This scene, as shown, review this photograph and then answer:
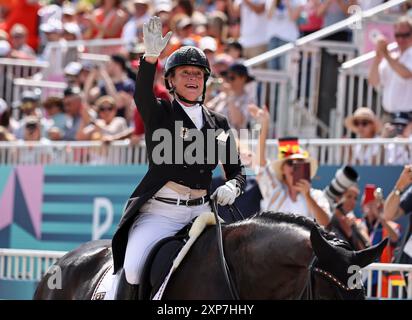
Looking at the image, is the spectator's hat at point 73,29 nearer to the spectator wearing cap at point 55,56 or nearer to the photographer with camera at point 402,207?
the spectator wearing cap at point 55,56

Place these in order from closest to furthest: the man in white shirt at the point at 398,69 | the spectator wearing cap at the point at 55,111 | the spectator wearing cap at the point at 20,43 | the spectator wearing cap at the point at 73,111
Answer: the man in white shirt at the point at 398,69, the spectator wearing cap at the point at 73,111, the spectator wearing cap at the point at 55,111, the spectator wearing cap at the point at 20,43

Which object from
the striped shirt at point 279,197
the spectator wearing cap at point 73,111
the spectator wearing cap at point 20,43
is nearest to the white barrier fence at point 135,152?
the striped shirt at point 279,197

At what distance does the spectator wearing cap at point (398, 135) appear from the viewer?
11078mm

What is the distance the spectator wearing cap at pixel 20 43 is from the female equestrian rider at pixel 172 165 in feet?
37.9

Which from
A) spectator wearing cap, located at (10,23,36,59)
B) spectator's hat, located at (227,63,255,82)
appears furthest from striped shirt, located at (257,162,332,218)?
spectator wearing cap, located at (10,23,36,59)

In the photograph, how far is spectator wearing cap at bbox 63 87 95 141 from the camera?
15281mm

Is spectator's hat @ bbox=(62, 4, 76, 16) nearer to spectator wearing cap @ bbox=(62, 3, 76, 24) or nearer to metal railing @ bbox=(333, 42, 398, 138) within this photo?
spectator wearing cap @ bbox=(62, 3, 76, 24)

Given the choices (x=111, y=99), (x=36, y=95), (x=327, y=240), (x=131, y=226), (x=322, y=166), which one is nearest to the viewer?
(x=327, y=240)

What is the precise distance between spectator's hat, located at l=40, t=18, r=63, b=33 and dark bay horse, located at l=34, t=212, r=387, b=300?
40.5 ft

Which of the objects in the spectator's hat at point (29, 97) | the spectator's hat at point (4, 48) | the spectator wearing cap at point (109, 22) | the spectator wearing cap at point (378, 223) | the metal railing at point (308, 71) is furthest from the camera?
the spectator wearing cap at point (109, 22)

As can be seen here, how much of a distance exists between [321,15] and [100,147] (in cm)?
368

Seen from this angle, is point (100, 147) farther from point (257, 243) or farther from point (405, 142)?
point (257, 243)

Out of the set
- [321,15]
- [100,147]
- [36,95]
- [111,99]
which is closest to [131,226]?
[100,147]
